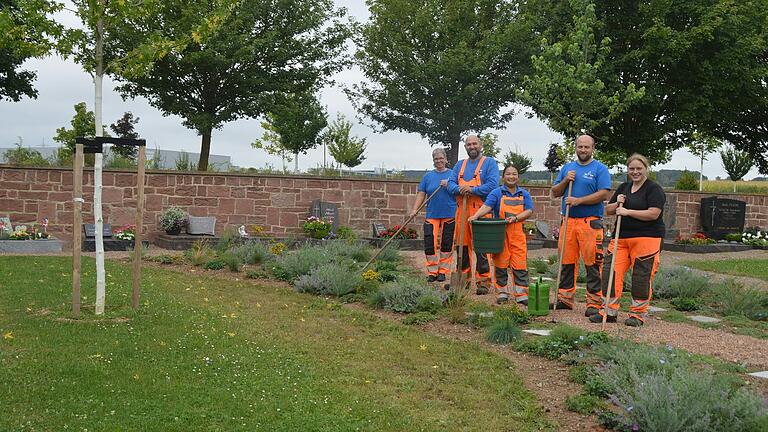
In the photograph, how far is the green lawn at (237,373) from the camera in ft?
14.6

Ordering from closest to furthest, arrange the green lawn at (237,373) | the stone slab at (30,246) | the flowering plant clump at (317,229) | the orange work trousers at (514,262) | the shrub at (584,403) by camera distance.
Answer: the green lawn at (237,373), the shrub at (584,403), the orange work trousers at (514,262), the stone slab at (30,246), the flowering plant clump at (317,229)

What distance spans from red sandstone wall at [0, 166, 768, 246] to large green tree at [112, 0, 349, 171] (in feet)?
25.7

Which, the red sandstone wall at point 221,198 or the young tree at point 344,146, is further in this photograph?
the young tree at point 344,146

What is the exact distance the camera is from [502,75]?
31.8 m

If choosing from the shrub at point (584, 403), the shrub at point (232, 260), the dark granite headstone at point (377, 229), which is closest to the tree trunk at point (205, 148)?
the dark granite headstone at point (377, 229)

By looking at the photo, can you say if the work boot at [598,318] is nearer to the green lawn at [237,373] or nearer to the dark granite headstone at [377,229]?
the green lawn at [237,373]

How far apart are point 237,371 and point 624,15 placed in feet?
79.6

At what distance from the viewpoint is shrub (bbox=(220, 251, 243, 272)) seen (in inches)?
451

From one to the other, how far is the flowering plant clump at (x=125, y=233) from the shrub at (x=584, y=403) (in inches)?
456

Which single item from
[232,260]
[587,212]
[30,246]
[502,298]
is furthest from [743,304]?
[30,246]

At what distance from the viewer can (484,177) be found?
365 inches

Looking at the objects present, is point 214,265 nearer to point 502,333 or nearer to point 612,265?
point 502,333

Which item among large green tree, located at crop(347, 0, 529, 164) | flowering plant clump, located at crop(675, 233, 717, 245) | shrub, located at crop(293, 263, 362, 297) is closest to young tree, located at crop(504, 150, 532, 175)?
large green tree, located at crop(347, 0, 529, 164)

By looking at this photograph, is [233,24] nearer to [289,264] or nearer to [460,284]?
[289,264]
